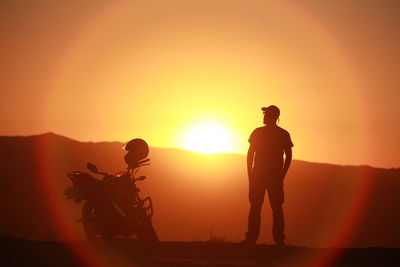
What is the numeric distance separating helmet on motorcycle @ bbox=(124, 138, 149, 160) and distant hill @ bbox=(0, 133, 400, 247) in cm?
2487

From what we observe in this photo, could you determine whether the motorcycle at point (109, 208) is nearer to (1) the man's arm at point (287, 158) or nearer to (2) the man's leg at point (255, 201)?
(2) the man's leg at point (255, 201)

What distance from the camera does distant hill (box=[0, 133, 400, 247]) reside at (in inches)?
1796

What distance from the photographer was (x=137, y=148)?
1447 cm

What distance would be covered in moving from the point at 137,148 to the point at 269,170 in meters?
2.70

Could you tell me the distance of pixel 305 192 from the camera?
65125 millimetres

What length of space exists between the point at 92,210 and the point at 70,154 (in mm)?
53519

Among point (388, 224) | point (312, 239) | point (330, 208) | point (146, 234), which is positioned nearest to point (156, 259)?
point (146, 234)

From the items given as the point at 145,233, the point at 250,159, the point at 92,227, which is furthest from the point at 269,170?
the point at 92,227

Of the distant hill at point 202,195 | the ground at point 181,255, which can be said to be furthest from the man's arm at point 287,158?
the distant hill at point 202,195

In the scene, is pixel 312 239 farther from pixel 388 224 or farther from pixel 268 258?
pixel 268 258

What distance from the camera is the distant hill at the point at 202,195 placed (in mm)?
45625

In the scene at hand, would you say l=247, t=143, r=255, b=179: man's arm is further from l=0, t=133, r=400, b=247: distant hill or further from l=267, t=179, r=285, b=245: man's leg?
l=0, t=133, r=400, b=247: distant hill

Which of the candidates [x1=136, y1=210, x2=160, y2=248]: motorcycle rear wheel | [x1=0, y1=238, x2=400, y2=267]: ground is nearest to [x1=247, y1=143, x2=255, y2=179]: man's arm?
[x1=0, y1=238, x2=400, y2=267]: ground

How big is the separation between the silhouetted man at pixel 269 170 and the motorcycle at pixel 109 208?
7.86 ft
